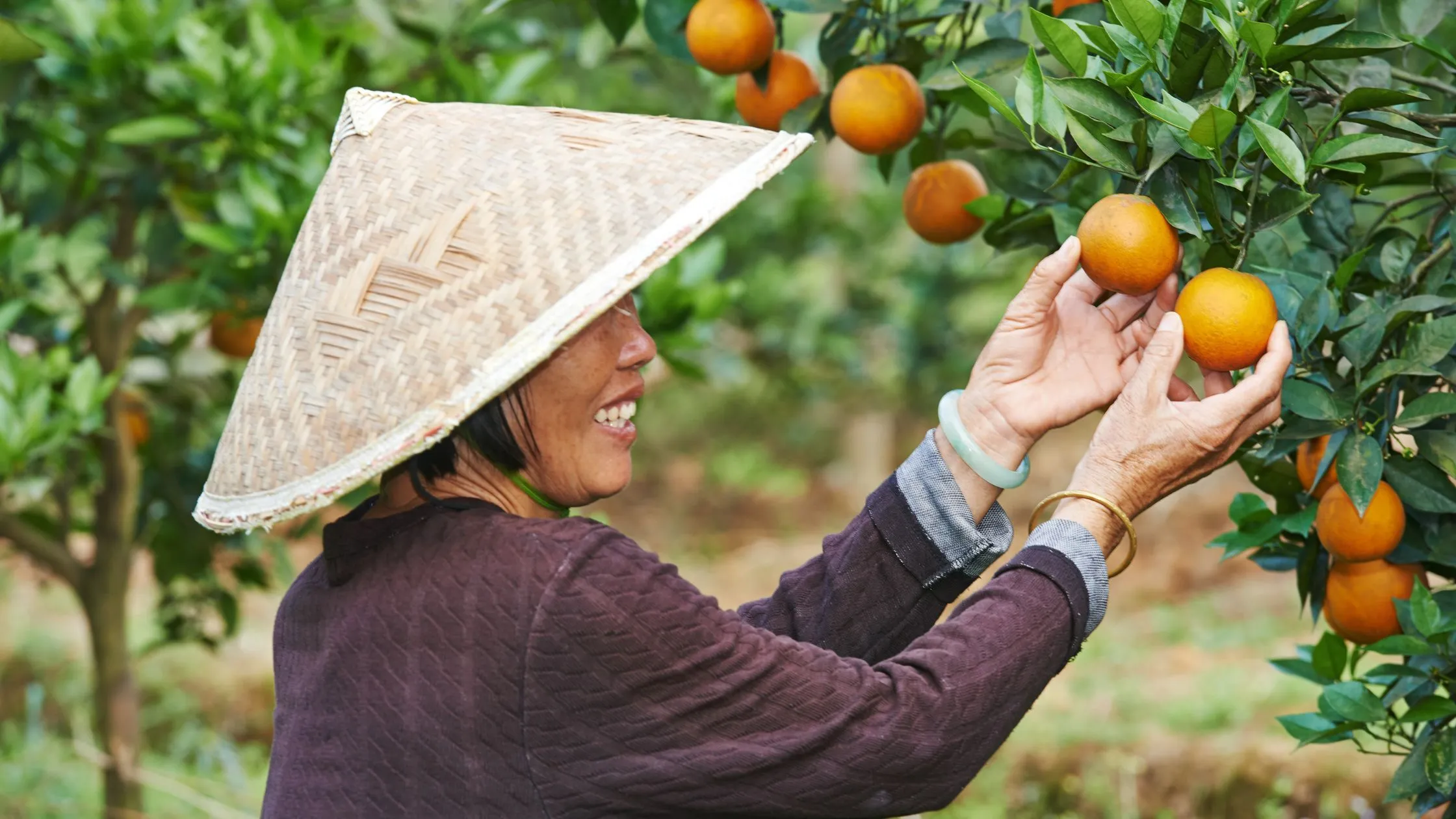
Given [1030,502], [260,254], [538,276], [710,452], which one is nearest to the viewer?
[538,276]

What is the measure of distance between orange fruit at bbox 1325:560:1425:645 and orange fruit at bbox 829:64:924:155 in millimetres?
686

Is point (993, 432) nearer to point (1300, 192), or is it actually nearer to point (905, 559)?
point (905, 559)

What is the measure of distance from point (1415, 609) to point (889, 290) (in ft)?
15.6

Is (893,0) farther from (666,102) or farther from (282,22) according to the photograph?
(666,102)

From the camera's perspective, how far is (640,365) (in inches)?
52.3

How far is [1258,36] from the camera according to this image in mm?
1126

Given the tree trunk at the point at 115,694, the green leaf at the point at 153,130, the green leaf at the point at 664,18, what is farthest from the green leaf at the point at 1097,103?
the tree trunk at the point at 115,694

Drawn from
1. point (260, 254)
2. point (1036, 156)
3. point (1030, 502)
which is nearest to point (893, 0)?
point (1036, 156)

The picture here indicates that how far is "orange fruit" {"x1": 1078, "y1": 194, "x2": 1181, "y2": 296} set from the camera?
4.05 feet

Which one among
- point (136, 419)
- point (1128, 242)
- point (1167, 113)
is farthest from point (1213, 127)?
point (136, 419)

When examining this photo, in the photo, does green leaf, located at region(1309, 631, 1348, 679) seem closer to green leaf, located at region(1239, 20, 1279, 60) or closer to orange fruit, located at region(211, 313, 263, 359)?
green leaf, located at region(1239, 20, 1279, 60)

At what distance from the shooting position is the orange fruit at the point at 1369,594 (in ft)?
4.92

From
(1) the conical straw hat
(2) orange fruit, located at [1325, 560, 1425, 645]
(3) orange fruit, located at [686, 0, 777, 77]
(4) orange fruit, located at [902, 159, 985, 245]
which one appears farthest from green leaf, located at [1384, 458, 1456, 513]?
(3) orange fruit, located at [686, 0, 777, 77]

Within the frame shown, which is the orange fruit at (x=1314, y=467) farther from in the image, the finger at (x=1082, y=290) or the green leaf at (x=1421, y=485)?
the finger at (x=1082, y=290)
